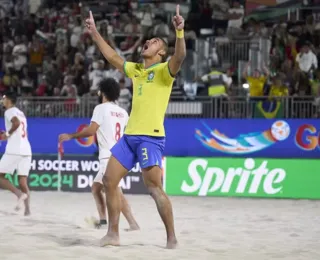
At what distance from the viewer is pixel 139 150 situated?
7.89 metres

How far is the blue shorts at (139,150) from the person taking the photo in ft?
25.7

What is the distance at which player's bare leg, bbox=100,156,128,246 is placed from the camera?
26.0 feet

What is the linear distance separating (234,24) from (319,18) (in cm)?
226

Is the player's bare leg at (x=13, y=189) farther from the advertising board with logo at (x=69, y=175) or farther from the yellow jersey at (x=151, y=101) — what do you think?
the advertising board with logo at (x=69, y=175)

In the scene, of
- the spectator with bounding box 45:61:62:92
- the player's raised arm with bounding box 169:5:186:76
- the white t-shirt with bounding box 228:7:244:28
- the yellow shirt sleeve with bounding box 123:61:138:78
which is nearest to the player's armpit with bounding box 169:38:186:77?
the player's raised arm with bounding box 169:5:186:76

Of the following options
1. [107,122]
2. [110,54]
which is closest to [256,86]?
[107,122]

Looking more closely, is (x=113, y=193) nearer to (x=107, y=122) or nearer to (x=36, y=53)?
(x=107, y=122)

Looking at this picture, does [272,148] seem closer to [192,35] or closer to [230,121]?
[230,121]

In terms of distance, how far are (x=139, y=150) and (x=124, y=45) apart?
42.3ft

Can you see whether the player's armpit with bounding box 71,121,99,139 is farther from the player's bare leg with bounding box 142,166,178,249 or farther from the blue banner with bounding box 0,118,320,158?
the blue banner with bounding box 0,118,320,158

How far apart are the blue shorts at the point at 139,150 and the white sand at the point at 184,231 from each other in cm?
89

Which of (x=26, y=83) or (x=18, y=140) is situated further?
(x=26, y=83)

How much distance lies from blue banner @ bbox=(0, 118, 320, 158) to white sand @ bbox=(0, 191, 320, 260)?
1.36 metres

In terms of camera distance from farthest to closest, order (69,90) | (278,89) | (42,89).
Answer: (42,89) → (69,90) → (278,89)
